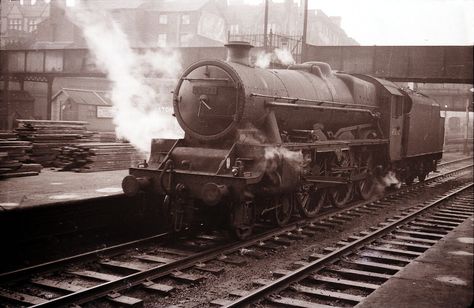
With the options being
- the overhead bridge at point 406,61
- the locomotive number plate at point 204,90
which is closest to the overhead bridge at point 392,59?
the overhead bridge at point 406,61

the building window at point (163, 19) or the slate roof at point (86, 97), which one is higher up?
the building window at point (163, 19)

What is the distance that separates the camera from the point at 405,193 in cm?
1347

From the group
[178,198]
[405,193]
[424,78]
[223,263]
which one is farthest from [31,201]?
[424,78]

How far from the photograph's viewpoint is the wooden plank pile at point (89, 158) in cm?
1272

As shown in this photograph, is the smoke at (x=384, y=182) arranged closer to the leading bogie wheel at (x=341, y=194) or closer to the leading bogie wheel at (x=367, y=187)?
the leading bogie wheel at (x=367, y=187)

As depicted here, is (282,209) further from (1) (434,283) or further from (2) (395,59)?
(2) (395,59)

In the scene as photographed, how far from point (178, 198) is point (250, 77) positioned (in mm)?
2224

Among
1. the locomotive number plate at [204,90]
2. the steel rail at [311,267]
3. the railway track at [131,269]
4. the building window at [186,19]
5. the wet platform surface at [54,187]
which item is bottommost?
the railway track at [131,269]

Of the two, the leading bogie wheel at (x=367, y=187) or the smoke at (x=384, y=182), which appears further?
the smoke at (x=384, y=182)

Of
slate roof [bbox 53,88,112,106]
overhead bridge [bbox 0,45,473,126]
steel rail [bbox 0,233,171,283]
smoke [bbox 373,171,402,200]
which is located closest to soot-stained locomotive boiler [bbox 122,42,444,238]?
steel rail [bbox 0,233,171,283]

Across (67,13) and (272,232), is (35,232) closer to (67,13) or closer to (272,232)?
(272,232)

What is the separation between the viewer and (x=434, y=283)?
4949 millimetres

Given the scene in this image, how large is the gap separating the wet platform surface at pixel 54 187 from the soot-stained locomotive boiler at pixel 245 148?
1346mm

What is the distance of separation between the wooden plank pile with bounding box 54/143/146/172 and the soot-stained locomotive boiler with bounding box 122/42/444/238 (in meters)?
4.74
